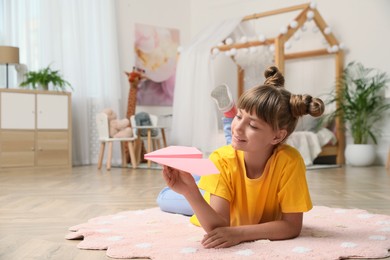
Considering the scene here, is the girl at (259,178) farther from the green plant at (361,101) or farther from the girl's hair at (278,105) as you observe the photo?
the green plant at (361,101)

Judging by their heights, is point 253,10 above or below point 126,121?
above

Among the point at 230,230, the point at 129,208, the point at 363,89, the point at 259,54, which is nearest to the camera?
the point at 230,230

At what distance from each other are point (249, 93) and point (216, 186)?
0.32m

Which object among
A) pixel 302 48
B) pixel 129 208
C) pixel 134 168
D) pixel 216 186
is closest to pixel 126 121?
pixel 134 168

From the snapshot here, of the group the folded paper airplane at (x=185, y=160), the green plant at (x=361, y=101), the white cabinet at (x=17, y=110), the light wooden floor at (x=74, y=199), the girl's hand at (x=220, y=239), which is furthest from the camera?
the green plant at (x=361, y=101)

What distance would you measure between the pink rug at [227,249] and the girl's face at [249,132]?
12.0 inches

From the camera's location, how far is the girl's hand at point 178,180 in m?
1.41

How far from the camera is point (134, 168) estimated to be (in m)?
5.28

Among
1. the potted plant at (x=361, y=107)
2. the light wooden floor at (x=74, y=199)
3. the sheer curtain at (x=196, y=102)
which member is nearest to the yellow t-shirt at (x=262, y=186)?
the light wooden floor at (x=74, y=199)

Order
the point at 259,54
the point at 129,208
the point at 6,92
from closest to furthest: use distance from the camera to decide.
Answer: the point at 129,208 → the point at 6,92 → the point at 259,54

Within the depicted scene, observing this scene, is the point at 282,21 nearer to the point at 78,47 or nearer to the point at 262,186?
the point at 78,47

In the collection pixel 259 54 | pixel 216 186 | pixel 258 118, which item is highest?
pixel 259 54

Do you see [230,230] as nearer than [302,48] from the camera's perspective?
Yes

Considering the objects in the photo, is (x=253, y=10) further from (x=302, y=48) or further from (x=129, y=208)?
(x=129, y=208)
